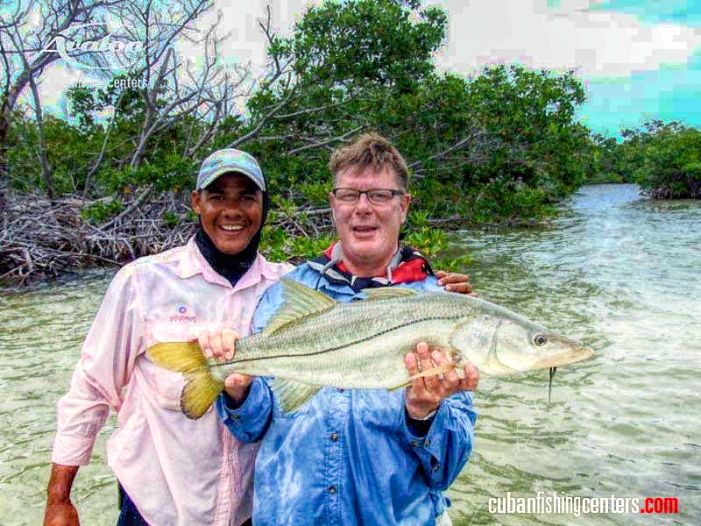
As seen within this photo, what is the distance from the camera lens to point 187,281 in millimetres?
3174

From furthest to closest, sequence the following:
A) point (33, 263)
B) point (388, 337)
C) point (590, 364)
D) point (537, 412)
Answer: point (33, 263), point (590, 364), point (537, 412), point (388, 337)

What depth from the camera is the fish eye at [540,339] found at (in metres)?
2.62

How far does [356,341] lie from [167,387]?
98 centimetres

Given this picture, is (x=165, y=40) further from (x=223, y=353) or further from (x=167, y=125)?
(x=223, y=353)

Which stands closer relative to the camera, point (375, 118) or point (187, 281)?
point (187, 281)

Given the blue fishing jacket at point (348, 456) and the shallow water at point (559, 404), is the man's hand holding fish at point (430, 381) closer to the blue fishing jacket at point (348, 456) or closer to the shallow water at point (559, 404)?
the blue fishing jacket at point (348, 456)

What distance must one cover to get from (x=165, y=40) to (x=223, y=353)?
14.5 m

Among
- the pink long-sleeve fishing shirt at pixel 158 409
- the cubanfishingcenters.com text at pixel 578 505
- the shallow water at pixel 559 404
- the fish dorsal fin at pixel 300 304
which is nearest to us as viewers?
the fish dorsal fin at pixel 300 304

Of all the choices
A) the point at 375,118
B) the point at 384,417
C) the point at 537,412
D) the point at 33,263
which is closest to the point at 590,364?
the point at 537,412

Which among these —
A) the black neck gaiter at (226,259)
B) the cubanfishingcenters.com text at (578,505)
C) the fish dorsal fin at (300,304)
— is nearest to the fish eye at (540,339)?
the fish dorsal fin at (300,304)

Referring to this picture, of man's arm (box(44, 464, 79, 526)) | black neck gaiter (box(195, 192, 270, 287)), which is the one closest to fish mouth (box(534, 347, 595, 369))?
black neck gaiter (box(195, 192, 270, 287))

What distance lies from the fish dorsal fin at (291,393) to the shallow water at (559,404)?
9.58 ft

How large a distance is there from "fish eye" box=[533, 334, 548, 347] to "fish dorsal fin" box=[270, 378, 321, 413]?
38.0 inches

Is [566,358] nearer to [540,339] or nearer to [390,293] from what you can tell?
[540,339]
